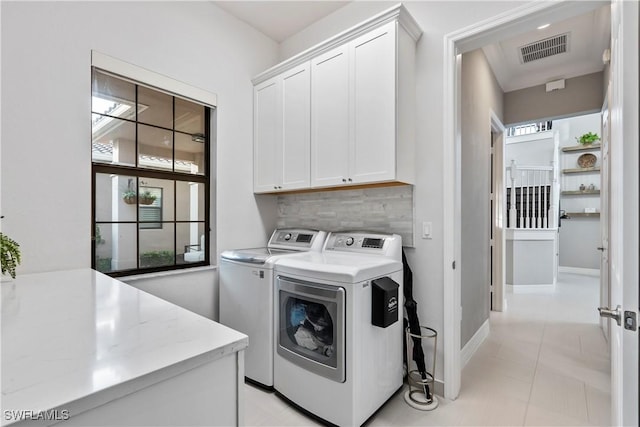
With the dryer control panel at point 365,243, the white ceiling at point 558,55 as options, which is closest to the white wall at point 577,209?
the white ceiling at point 558,55

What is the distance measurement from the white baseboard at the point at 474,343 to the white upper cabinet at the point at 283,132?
1.90 m

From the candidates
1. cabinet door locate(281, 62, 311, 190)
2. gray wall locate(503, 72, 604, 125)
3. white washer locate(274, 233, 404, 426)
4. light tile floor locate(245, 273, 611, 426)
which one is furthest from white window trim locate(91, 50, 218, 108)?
gray wall locate(503, 72, 604, 125)

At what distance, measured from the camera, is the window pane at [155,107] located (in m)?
2.29

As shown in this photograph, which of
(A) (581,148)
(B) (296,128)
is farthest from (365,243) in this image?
(A) (581,148)

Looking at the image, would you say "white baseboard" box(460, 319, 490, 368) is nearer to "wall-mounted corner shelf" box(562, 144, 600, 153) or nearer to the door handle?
the door handle

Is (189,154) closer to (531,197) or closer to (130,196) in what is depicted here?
(130,196)

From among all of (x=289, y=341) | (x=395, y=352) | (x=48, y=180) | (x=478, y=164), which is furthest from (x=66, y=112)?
(x=478, y=164)

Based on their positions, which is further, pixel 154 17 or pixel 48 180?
pixel 154 17

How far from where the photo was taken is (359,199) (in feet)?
8.36

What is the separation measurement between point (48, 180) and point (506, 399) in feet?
10.3

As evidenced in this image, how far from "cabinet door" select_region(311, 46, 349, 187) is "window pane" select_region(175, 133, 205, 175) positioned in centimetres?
99

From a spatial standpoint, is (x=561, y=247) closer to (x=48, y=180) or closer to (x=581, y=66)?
(x=581, y=66)

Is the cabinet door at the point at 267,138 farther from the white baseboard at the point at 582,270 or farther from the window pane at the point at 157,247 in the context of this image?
the white baseboard at the point at 582,270

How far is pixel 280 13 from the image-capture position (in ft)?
9.00
